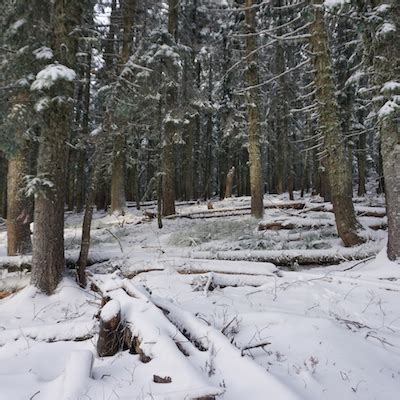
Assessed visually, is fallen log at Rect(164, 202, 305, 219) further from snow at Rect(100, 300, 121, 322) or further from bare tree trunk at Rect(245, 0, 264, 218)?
snow at Rect(100, 300, 121, 322)

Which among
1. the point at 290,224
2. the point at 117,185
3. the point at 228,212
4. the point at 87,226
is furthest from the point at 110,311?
the point at 117,185

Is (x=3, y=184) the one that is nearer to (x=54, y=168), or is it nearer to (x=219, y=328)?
(x=54, y=168)

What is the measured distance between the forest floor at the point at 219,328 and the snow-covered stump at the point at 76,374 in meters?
0.01

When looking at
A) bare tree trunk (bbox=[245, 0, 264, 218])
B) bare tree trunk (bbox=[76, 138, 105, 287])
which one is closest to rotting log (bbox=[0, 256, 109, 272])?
bare tree trunk (bbox=[76, 138, 105, 287])

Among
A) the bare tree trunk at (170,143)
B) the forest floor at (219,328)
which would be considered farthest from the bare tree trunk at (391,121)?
the bare tree trunk at (170,143)

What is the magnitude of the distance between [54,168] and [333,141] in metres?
6.32

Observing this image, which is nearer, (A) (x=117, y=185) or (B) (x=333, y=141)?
(B) (x=333, y=141)

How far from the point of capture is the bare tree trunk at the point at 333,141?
9203 millimetres

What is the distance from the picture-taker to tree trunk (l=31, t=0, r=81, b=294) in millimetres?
7156

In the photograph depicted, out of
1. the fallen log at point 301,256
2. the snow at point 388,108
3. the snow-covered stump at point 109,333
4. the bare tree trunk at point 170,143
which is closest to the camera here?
the snow-covered stump at point 109,333

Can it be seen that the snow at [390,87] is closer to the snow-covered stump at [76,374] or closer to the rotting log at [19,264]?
the snow-covered stump at [76,374]

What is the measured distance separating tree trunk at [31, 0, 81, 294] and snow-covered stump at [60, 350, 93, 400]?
4.12m

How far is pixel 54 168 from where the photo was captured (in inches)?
287

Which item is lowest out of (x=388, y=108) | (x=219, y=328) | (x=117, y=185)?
(x=219, y=328)
